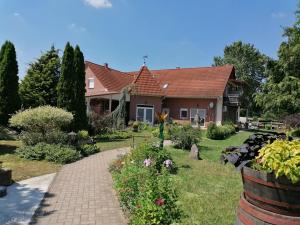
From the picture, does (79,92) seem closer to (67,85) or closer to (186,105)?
(67,85)

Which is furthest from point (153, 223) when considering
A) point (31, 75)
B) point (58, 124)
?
point (31, 75)

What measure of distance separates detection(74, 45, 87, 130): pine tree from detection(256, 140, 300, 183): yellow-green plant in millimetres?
14614

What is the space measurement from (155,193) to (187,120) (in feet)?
86.2

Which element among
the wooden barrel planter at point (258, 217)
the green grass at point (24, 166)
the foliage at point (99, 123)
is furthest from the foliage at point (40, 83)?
the wooden barrel planter at point (258, 217)

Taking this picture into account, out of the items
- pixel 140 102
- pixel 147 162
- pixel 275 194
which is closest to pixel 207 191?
pixel 147 162

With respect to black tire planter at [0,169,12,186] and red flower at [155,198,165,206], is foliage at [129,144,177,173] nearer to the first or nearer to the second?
black tire planter at [0,169,12,186]

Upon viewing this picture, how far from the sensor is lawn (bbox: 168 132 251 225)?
5577 mm

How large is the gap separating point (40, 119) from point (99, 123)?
23.8 feet

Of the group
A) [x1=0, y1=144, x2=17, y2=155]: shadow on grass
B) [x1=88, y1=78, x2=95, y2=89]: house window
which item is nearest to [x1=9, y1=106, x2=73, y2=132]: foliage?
[x1=0, y1=144, x2=17, y2=155]: shadow on grass

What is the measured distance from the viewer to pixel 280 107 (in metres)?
25.0

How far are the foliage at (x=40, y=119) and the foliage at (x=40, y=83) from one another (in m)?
8.72

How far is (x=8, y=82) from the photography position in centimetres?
1811

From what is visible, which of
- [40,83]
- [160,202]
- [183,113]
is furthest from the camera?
[183,113]

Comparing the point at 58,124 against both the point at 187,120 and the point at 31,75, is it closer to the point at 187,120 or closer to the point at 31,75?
the point at 31,75
